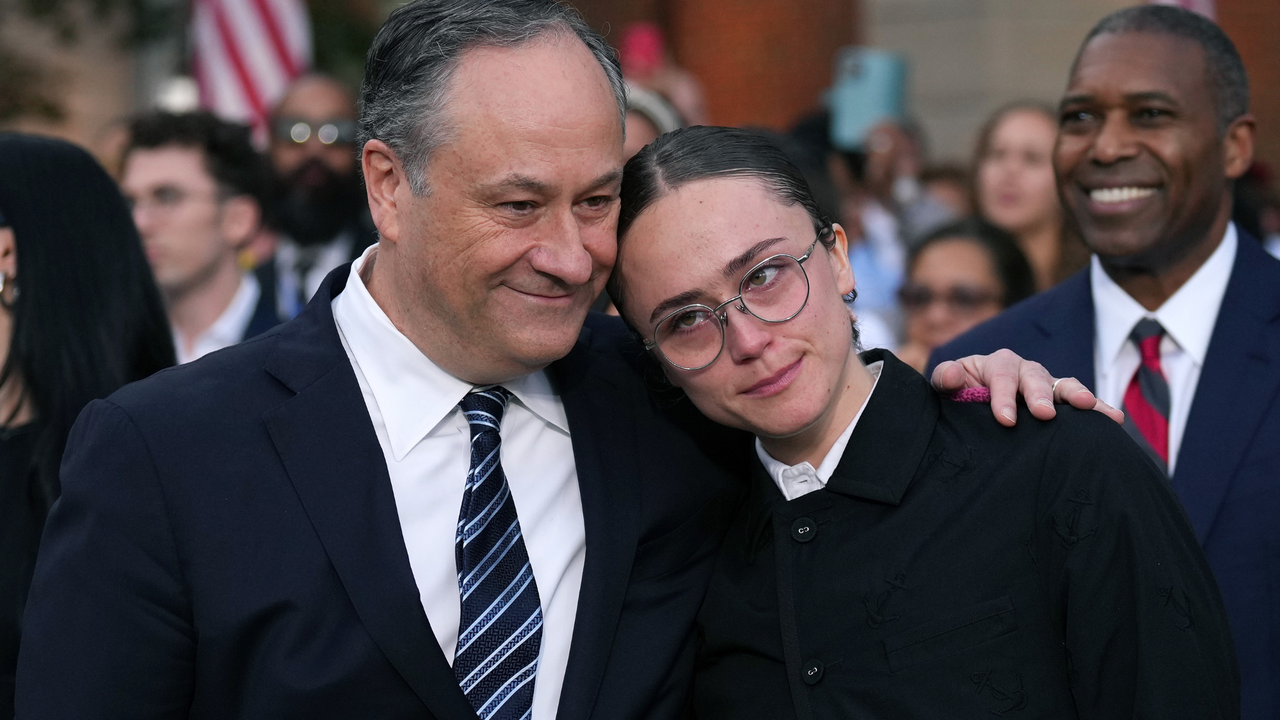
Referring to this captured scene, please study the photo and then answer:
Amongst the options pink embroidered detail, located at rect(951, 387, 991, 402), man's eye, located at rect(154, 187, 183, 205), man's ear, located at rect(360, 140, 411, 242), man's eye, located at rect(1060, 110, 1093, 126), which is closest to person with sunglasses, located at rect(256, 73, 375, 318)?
man's eye, located at rect(154, 187, 183, 205)

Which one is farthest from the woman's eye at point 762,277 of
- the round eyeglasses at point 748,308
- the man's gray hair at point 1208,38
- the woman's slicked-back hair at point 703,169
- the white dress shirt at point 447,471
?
the man's gray hair at point 1208,38

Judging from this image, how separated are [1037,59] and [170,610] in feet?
29.2

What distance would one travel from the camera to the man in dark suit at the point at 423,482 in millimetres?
2303

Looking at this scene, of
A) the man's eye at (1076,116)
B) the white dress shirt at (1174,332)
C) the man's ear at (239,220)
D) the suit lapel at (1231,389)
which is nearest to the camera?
the suit lapel at (1231,389)

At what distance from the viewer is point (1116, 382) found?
3535mm

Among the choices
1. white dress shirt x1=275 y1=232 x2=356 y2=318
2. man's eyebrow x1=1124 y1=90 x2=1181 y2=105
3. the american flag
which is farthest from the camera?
the american flag

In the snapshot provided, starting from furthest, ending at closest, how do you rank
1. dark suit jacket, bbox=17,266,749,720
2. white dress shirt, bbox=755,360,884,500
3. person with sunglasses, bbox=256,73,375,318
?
person with sunglasses, bbox=256,73,375,318 < white dress shirt, bbox=755,360,884,500 < dark suit jacket, bbox=17,266,749,720

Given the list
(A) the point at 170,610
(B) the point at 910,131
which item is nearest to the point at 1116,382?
(A) the point at 170,610

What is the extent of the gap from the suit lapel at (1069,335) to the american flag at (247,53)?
571cm

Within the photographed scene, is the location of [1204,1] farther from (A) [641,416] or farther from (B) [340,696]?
(B) [340,696]

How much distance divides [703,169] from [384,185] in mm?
652

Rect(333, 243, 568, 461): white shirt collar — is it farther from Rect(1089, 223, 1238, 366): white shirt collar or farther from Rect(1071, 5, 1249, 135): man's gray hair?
Rect(1071, 5, 1249, 135): man's gray hair

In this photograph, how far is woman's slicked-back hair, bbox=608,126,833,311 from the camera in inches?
106

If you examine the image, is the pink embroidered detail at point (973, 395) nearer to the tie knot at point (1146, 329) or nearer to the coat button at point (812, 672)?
the coat button at point (812, 672)
